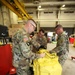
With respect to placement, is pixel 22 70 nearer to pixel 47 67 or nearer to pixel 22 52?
pixel 22 52

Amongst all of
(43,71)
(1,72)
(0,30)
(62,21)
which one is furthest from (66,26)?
(43,71)

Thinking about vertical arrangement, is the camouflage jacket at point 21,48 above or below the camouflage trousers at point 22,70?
above

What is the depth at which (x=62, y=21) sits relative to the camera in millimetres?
12047

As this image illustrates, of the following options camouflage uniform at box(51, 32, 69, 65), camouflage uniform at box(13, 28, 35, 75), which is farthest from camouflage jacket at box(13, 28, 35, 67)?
camouflage uniform at box(51, 32, 69, 65)

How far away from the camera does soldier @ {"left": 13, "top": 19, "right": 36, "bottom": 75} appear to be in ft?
5.80

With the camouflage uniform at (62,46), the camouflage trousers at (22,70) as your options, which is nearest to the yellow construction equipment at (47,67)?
the camouflage trousers at (22,70)

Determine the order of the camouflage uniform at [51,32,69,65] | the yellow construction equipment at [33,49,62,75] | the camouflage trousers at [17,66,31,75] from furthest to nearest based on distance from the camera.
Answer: the camouflage uniform at [51,32,69,65] → the camouflage trousers at [17,66,31,75] → the yellow construction equipment at [33,49,62,75]

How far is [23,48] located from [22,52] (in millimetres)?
74

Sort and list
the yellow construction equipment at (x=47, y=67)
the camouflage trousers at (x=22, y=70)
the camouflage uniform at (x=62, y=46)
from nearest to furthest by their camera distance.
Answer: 1. the yellow construction equipment at (x=47, y=67)
2. the camouflage trousers at (x=22, y=70)
3. the camouflage uniform at (x=62, y=46)

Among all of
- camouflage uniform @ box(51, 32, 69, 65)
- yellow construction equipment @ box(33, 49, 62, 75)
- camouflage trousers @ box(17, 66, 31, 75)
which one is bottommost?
camouflage trousers @ box(17, 66, 31, 75)

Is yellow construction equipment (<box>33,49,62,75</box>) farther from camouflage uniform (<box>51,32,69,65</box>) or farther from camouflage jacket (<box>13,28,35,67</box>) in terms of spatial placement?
camouflage uniform (<box>51,32,69,65</box>)

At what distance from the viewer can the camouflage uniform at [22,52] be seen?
177 centimetres

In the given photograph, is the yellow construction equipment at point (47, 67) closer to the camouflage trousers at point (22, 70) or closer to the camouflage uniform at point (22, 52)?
the camouflage uniform at point (22, 52)

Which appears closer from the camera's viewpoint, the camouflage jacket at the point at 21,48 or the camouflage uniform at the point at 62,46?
the camouflage jacket at the point at 21,48
